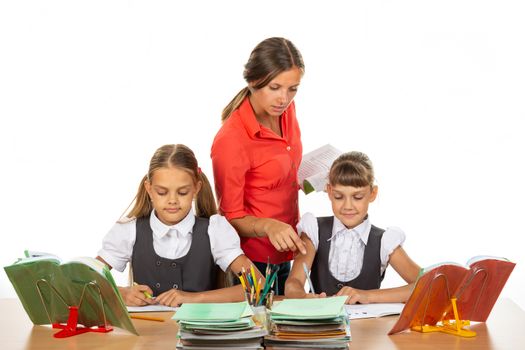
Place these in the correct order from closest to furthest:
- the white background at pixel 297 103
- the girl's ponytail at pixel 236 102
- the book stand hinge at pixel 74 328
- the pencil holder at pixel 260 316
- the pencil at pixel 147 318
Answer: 1. the pencil holder at pixel 260 316
2. the book stand hinge at pixel 74 328
3. the pencil at pixel 147 318
4. the girl's ponytail at pixel 236 102
5. the white background at pixel 297 103

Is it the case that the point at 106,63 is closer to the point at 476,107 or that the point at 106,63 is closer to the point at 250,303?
the point at 476,107

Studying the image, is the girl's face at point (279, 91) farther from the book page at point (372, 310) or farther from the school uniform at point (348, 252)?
the book page at point (372, 310)

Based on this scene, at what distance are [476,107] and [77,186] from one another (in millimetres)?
2704

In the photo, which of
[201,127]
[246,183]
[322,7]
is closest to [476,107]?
[322,7]

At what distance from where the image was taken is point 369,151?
566 cm

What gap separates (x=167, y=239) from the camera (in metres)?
2.71

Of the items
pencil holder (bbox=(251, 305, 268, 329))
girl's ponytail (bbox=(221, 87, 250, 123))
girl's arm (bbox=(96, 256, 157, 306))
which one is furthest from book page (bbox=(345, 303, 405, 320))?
girl's ponytail (bbox=(221, 87, 250, 123))

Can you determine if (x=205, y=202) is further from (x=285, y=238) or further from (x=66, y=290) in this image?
(x=66, y=290)

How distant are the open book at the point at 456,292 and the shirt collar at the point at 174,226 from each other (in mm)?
831

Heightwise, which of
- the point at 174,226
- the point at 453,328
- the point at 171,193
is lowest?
A: the point at 453,328

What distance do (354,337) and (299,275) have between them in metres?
0.55

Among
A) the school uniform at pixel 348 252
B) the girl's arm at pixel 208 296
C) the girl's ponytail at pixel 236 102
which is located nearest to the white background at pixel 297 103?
the girl's ponytail at pixel 236 102

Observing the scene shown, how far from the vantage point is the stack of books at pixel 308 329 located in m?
1.96

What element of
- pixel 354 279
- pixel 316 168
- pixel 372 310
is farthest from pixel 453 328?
pixel 316 168
